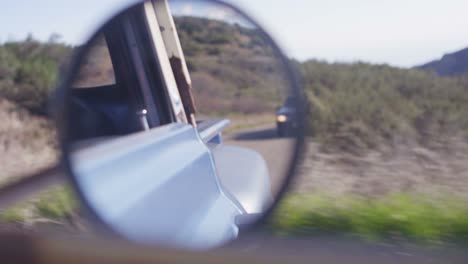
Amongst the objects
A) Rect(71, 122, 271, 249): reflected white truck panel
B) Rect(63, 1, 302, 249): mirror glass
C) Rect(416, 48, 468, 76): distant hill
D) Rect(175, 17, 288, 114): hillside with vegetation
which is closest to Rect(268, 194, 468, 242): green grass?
Rect(71, 122, 271, 249): reflected white truck panel

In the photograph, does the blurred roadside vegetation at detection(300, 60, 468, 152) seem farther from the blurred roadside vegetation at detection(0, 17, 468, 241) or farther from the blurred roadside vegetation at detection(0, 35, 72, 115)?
the blurred roadside vegetation at detection(0, 35, 72, 115)

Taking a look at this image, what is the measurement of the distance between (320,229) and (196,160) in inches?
48.5

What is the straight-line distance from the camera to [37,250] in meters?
1.90

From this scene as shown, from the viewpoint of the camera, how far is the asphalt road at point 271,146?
2.92 meters

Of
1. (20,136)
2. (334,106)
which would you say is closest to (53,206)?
(20,136)

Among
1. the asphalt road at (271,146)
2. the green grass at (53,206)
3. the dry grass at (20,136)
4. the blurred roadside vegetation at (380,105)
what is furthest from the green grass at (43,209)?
the blurred roadside vegetation at (380,105)

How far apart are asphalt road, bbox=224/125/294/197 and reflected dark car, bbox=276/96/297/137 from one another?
38mm

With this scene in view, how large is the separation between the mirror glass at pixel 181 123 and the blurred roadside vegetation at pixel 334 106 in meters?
0.02

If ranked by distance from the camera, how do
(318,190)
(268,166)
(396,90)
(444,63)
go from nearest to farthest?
1. (268,166)
2. (318,190)
3. (444,63)
4. (396,90)

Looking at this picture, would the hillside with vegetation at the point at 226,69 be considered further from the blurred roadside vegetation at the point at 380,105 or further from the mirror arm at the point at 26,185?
the blurred roadside vegetation at the point at 380,105

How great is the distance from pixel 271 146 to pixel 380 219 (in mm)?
1328

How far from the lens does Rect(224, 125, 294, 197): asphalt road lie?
292 centimetres

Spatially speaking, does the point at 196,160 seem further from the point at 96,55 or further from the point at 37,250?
the point at 37,250

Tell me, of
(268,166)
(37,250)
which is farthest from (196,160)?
(37,250)
